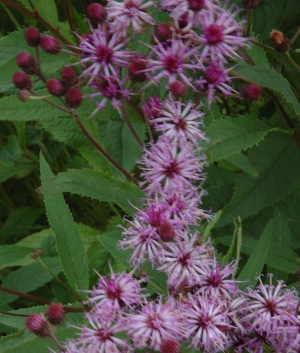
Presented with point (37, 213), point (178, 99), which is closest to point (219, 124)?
point (178, 99)

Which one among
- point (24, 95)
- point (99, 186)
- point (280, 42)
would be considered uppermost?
point (280, 42)

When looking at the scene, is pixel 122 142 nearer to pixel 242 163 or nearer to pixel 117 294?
pixel 242 163

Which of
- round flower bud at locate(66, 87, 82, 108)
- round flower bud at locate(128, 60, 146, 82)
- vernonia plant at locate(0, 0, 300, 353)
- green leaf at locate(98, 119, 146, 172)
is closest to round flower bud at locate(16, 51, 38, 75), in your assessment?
vernonia plant at locate(0, 0, 300, 353)

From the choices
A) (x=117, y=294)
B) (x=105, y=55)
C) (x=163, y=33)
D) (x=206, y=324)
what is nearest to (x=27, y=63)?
(x=105, y=55)

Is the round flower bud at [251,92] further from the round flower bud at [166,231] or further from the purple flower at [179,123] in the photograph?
the round flower bud at [166,231]

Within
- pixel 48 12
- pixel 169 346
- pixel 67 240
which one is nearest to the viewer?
pixel 169 346

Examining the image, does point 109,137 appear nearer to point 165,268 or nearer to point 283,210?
point 283,210

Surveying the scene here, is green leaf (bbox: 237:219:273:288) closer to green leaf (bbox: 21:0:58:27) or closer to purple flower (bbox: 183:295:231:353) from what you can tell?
purple flower (bbox: 183:295:231:353)
